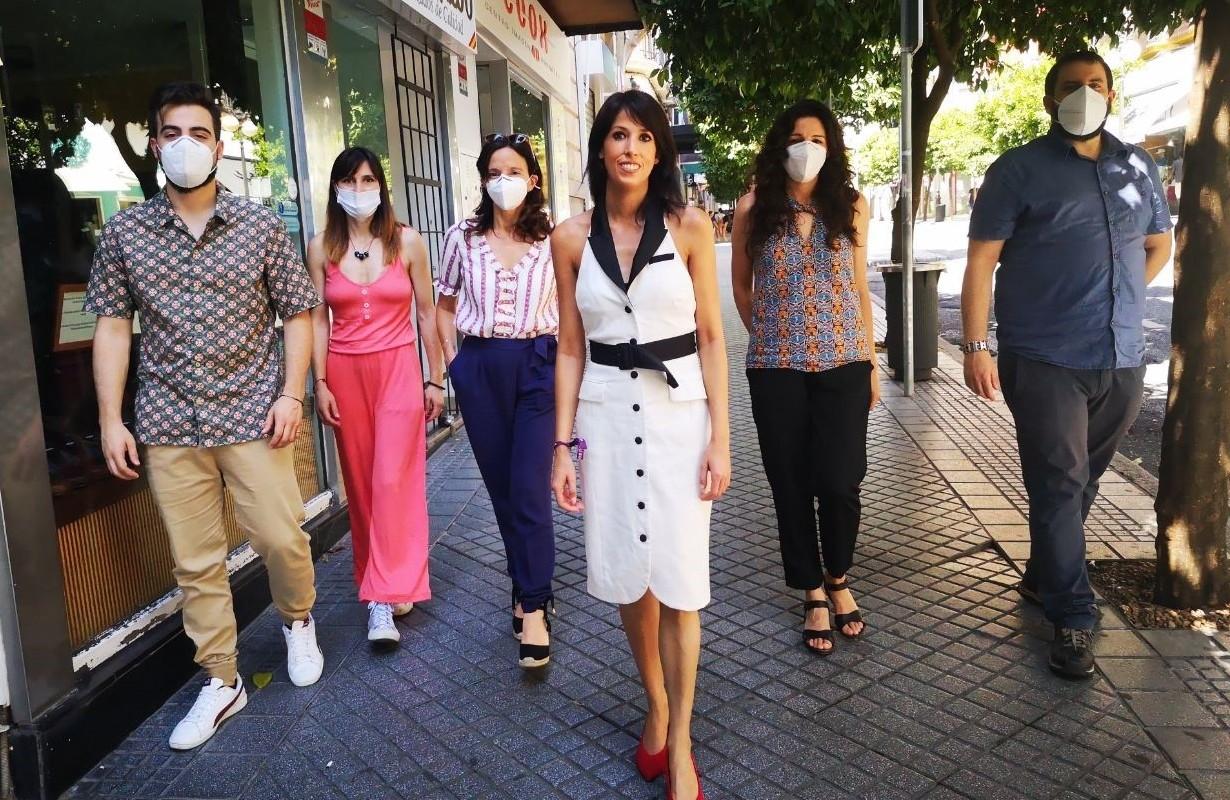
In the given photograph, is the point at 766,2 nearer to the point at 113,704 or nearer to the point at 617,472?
the point at 617,472

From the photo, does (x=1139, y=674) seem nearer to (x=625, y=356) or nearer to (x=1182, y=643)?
(x=1182, y=643)

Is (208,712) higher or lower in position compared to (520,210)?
lower

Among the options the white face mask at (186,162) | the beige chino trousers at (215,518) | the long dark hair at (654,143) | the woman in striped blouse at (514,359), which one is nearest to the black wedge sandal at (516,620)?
the woman in striped blouse at (514,359)

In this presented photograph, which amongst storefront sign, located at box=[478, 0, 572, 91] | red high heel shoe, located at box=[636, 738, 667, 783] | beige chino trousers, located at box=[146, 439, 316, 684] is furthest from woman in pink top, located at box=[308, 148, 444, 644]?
storefront sign, located at box=[478, 0, 572, 91]

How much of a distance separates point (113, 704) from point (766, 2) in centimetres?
425

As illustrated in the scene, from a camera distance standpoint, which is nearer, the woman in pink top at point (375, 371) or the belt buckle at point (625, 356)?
the belt buckle at point (625, 356)

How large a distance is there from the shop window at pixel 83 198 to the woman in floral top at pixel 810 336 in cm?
252

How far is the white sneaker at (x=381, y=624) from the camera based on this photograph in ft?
12.9

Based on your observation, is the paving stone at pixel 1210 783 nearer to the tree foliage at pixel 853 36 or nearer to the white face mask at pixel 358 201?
the tree foliage at pixel 853 36

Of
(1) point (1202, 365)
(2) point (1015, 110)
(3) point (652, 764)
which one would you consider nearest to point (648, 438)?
(3) point (652, 764)

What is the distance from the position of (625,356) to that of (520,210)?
5.01 ft

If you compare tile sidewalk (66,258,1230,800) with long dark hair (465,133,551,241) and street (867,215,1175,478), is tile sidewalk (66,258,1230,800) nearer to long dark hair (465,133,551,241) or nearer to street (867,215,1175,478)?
street (867,215,1175,478)

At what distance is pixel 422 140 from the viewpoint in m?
8.04

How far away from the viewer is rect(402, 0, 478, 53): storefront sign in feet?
20.8
